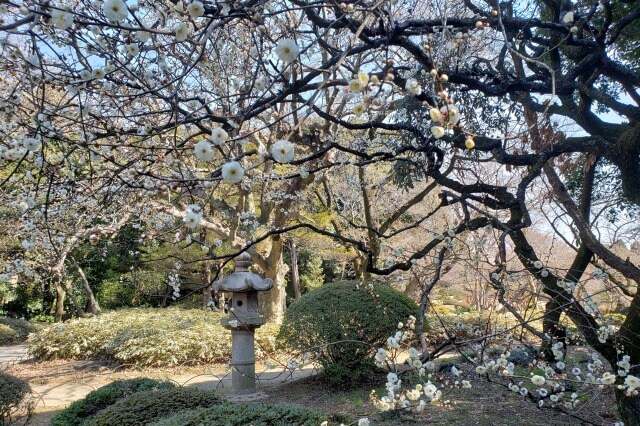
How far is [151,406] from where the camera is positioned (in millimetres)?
2820

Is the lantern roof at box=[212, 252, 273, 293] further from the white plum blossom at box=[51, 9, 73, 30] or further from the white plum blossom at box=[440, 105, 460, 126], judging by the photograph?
the white plum blossom at box=[440, 105, 460, 126]

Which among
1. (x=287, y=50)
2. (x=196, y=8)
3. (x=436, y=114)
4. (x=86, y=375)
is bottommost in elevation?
(x=86, y=375)

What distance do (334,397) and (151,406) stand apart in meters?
2.79

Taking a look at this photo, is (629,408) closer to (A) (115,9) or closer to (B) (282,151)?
(B) (282,151)

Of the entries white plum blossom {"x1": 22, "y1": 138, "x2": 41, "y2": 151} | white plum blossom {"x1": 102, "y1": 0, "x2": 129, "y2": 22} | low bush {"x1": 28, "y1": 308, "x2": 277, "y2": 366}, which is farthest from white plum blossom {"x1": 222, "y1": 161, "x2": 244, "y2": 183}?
low bush {"x1": 28, "y1": 308, "x2": 277, "y2": 366}

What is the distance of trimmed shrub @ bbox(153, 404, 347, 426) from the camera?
235cm

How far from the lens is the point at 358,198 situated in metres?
9.43

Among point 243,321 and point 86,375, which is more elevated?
point 243,321

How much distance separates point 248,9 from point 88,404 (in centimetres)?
347

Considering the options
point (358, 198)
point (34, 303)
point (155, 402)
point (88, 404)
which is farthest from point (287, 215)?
point (34, 303)

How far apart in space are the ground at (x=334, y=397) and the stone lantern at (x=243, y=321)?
246mm

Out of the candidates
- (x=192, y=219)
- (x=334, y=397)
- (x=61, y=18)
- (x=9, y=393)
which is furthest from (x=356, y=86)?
(x=334, y=397)

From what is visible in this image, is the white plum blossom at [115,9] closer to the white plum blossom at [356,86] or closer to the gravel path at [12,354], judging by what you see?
the white plum blossom at [356,86]

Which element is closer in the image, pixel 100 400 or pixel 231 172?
pixel 231 172
